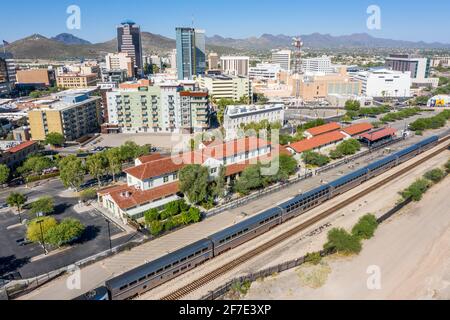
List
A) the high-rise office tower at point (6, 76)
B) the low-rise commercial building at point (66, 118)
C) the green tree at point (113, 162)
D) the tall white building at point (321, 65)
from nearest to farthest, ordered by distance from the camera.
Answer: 1. the green tree at point (113, 162)
2. the low-rise commercial building at point (66, 118)
3. the high-rise office tower at point (6, 76)
4. the tall white building at point (321, 65)

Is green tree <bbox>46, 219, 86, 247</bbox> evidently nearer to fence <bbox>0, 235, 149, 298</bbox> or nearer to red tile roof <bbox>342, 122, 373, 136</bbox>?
fence <bbox>0, 235, 149, 298</bbox>

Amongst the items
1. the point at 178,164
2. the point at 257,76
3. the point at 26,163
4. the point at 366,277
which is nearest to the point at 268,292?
the point at 366,277

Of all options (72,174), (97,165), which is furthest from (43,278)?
(97,165)

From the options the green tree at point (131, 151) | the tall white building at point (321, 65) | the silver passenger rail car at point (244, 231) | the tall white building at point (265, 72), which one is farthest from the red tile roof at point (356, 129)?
the tall white building at point (321, 65)

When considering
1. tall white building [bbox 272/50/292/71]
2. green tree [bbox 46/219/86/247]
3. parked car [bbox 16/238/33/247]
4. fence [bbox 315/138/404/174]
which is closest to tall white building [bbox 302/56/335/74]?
tall white building [bbox 272/50/292/71]

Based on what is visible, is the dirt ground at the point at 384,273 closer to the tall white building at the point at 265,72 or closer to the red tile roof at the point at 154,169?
the red tile roof at the point at 154,169

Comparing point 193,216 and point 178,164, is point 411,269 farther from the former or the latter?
point 178,164
